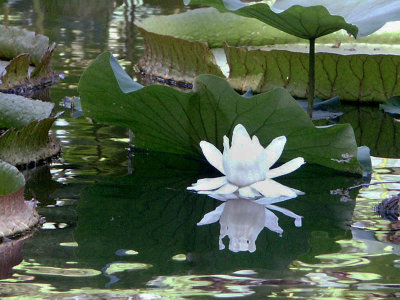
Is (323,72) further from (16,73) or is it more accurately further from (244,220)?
(244,220)

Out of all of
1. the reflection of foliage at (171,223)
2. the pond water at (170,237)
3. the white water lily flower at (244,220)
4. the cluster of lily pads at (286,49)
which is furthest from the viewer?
the cluster of lily pads at (286,49)

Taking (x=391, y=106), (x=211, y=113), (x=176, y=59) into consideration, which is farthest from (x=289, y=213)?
(x=176, y=59)

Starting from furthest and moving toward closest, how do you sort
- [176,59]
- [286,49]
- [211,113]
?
[176,59], [286,49], [211,113]

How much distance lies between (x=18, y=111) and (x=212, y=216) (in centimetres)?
67

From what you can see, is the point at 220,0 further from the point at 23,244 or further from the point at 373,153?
the point at 23,244

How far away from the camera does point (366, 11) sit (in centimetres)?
202

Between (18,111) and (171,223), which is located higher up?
(18,111)

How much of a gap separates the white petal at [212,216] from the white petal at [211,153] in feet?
0.37

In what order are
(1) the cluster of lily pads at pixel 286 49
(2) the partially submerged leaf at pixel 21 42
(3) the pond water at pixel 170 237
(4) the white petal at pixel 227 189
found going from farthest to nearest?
(2) the partially submerged leaf at pixel 21 42 < (1) the cluster of lily pads at pixel 286 49 < (4) the white petal at pixel 227 189 < (3) the pond water at pixel 170 237

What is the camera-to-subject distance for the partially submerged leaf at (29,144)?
5.96 ft

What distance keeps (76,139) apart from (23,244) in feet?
2.69

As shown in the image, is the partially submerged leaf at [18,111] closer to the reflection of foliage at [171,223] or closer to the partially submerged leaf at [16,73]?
the reflection of foliage at [171,223]

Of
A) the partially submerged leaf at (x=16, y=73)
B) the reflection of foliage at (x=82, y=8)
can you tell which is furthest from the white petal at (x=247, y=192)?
the reflection of foliage at (x=82, y=8)

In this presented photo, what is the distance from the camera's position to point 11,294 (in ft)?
3.67
